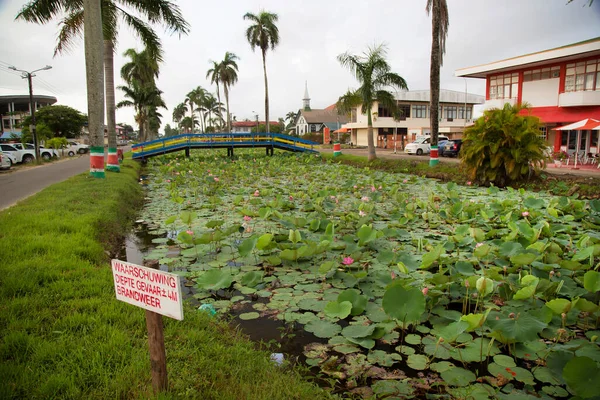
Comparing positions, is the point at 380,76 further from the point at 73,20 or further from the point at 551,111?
the point at 73,20

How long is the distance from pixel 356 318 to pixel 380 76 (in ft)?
49.4

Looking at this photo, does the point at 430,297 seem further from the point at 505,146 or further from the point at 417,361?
the point at 505,146

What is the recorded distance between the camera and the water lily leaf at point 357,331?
2636 mm

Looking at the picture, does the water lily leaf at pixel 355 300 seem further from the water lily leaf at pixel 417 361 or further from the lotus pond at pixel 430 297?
the water lily leaf at pixel 417 361

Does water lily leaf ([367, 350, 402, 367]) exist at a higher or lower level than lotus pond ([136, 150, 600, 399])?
lower

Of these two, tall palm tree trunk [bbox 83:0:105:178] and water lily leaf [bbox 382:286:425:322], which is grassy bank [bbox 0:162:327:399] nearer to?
water lily leaf [bbox 382:286:425:322]

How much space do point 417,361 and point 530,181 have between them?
880 centimetres

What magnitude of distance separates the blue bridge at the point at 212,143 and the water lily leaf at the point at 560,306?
18.9m

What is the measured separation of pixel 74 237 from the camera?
14.1ft

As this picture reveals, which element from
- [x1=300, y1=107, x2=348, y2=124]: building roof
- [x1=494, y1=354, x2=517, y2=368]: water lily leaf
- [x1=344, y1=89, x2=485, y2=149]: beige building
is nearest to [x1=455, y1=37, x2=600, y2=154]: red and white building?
[x1=344, y1=89, x2=485, y2=149]: beige building

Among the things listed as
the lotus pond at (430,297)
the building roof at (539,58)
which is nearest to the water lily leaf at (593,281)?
the lotus pond at (430,297)

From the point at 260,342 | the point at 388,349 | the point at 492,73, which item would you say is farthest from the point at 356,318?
the point at 492,73

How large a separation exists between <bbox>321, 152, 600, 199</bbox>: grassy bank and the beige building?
65.0ft

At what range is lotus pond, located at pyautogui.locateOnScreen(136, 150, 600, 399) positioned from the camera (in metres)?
2.31
